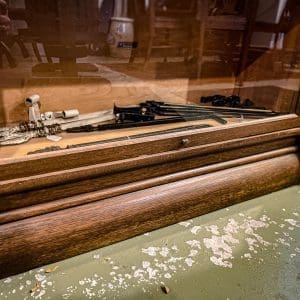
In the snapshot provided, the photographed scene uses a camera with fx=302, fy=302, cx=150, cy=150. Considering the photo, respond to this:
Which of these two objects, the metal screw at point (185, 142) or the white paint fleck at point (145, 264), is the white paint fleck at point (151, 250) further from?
the metal screw at point (185, 142)

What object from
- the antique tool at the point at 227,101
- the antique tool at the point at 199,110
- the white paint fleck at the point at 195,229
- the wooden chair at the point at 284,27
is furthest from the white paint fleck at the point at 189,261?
the wooden chair at the point at 284,27

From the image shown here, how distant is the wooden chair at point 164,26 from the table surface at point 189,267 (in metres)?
0.61

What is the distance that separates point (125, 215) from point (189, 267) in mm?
202

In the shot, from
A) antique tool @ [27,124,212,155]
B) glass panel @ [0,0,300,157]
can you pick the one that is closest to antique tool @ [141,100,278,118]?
glass panel @ [0,0,300,157]

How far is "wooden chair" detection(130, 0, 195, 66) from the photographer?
1.03 m

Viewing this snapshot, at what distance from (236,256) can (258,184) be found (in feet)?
1.05

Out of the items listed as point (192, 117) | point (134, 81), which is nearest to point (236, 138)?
point (192, 117)

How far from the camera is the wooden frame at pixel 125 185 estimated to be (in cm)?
65

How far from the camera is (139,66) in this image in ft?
3.47

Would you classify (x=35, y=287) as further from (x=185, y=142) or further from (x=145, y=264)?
(x=185, y=142)

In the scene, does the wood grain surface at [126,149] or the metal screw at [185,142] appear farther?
the metal screw at [185,142]

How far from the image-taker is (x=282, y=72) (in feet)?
3.55

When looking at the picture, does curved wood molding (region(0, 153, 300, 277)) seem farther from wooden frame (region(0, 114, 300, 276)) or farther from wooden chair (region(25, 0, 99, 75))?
wooden chair (region(25, 0, 99, 75))

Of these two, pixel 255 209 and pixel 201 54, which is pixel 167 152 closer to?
pixel 255 209
